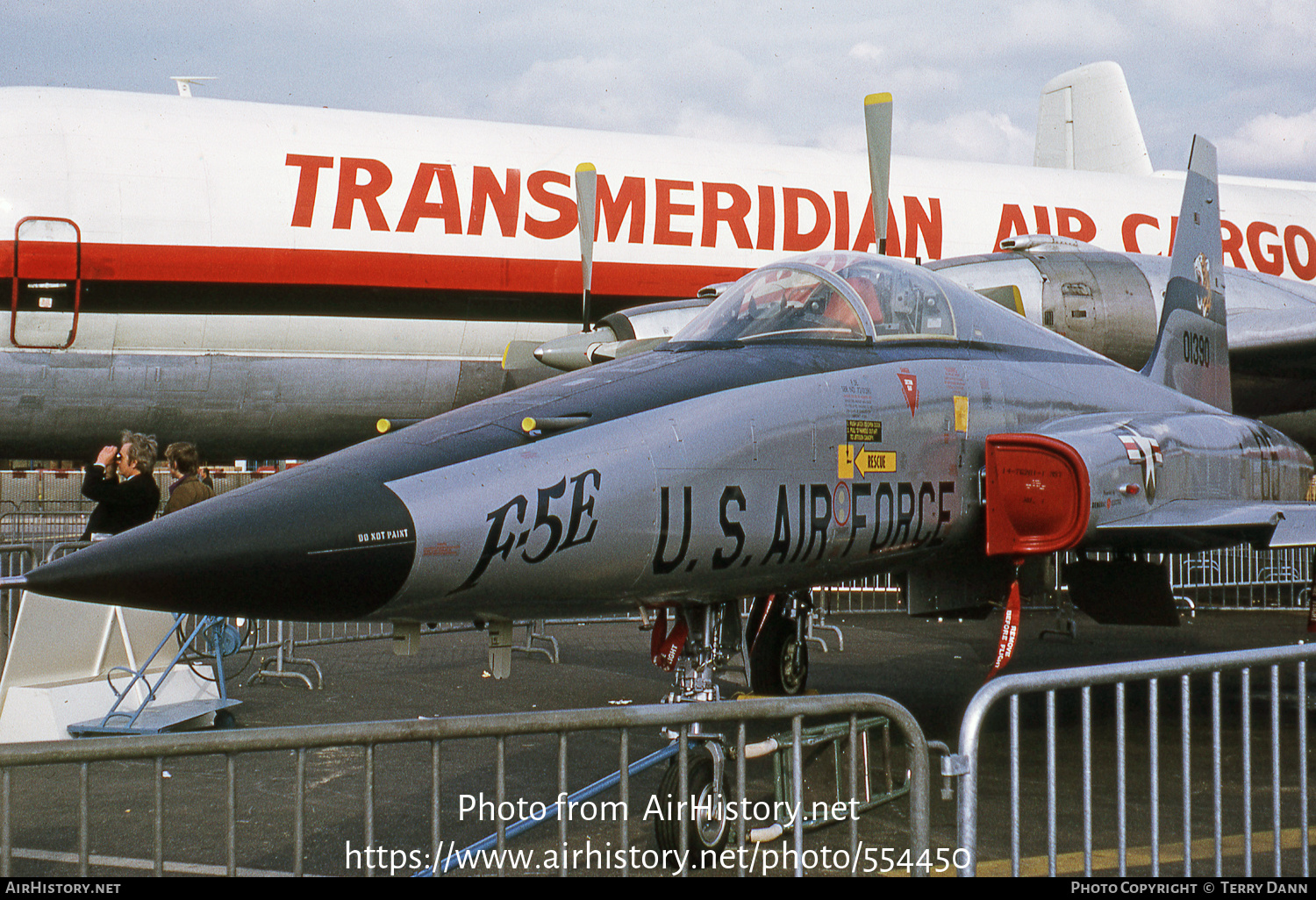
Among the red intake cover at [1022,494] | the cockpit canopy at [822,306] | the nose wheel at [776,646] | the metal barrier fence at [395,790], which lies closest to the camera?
the metal barrier fence at [395,790]

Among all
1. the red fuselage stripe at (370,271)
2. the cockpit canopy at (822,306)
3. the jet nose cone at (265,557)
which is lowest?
the jet nose cone at (265,557)

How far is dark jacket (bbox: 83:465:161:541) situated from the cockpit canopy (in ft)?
17.3

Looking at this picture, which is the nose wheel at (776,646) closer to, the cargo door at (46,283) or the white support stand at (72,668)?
the white support stand at (72,668)

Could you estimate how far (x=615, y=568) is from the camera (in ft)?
12.8

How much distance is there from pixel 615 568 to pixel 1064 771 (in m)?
3.72

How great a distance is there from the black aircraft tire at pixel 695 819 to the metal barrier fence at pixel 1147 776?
3.13ft

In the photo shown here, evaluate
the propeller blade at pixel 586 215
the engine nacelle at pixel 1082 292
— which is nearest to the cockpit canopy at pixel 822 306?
the propeller blade at pixel 586 215

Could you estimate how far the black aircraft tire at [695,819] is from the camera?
4.05 metres

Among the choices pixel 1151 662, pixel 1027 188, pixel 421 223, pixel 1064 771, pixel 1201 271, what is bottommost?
pixel 1064 771

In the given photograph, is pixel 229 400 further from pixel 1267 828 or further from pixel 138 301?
pixel 1267 828

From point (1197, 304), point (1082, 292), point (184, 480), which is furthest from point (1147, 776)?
point (184, 480)

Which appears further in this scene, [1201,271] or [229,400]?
[229,400]

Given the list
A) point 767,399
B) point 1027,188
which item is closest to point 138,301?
point 767,399

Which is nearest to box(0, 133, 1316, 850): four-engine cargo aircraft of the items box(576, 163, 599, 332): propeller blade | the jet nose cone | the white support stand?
the jet nose cone
